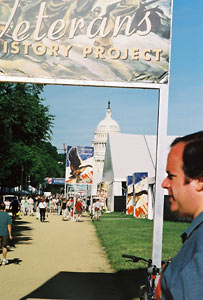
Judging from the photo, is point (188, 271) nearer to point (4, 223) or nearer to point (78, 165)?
point (4, 223)

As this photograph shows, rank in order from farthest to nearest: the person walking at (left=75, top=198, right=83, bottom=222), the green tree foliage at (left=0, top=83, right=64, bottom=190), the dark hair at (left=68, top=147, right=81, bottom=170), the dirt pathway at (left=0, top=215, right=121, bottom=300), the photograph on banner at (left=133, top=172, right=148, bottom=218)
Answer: the photograph on banner at (left=133, top=172, right=148, bottom=218), the person walking at (left=75, top=198, right=83, bottom=222), the dark hair at (left=68, top=147, right=81, bottom=170), the green tree foliage at (left=0, top=83, right=64, bottom=190), the dirt pathway at (left=0, top=215, right=121, bottom=300)

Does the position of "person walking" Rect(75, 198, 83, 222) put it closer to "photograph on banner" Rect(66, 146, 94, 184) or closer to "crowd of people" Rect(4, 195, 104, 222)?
"crowd of people" Rect(4, 195, 104, 222)

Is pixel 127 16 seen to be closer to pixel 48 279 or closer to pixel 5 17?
pixel 5 17

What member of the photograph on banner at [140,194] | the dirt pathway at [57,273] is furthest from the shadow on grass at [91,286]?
the photograph on banner at [140,194]

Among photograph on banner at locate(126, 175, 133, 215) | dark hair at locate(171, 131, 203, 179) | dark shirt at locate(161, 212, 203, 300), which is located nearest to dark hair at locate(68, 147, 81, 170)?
photograph on banner at locate(126, 175, 133, 215)

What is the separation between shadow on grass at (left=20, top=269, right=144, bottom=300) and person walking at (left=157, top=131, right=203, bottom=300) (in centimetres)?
861

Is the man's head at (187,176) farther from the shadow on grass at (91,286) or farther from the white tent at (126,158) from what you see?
the white tent at (126,158)

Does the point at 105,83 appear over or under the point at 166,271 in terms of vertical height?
over

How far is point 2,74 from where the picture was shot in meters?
8.03

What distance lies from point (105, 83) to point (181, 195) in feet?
20.2

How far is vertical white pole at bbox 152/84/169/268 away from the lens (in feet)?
25.5

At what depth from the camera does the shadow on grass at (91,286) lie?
35.1ft

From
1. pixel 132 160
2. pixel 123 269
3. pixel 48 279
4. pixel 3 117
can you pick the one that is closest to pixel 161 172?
pixel 48 279

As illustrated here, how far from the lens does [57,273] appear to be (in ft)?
46.3
